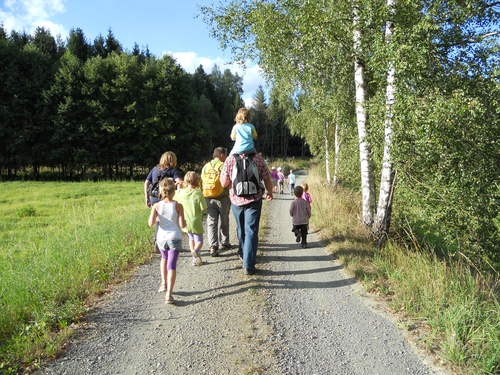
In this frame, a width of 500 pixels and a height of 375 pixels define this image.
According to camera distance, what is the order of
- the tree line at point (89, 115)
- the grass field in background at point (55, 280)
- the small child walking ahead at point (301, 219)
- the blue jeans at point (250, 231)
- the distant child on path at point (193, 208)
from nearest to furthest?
the grass field in background at point (55, 280) → the blue jeans at point (250, 231) → the distant child on path at point (193, 208) → the small child walking ahead at point (301, 219) → the tree line at point (89, 115)

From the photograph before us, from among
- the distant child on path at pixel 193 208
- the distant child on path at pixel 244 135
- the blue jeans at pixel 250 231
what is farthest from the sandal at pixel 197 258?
the distant child on path at pixel 244 135

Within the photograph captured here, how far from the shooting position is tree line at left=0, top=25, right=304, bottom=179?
30.3m

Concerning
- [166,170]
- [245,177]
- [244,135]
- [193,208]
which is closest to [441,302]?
[245,177]

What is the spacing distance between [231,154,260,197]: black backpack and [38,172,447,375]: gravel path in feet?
4.65

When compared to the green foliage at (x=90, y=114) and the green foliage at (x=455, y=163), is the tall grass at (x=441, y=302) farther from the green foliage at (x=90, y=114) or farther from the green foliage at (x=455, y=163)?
the green foliage at (x=90, y=114)

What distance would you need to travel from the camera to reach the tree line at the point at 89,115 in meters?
30.3

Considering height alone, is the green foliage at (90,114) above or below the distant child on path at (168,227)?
above

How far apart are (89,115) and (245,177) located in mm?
34530

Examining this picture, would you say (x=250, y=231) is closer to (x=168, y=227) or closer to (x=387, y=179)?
(x=168, y=227)

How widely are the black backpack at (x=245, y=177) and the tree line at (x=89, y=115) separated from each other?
31.9m

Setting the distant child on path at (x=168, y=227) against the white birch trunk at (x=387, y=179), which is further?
the white birch trunk at (x=387, y=179)

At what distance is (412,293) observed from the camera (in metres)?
4.15

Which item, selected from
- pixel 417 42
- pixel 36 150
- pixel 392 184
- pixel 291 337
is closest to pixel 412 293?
pixel 291 337

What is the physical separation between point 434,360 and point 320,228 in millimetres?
5809
